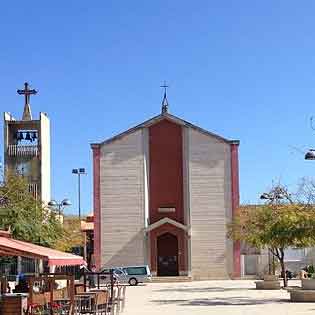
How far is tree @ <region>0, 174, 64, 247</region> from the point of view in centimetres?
3697

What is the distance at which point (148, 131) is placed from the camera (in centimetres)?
6650

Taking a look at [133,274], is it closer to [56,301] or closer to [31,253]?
[56,301]

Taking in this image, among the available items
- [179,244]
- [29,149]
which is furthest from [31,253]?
[29,149]

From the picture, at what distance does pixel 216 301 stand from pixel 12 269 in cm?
2703

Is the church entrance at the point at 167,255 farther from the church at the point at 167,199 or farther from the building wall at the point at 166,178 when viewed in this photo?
the building wall at the point at 166,178

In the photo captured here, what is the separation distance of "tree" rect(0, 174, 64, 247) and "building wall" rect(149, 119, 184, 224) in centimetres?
1632

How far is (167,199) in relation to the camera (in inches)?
2584

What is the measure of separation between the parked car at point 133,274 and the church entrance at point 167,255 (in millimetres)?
4330

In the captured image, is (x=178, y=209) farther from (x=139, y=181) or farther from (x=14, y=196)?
(x=14, y=196)

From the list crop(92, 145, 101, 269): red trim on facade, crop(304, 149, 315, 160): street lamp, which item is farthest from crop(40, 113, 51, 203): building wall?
crop(304, 149, 315, 160): street lamp

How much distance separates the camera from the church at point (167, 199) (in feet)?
211

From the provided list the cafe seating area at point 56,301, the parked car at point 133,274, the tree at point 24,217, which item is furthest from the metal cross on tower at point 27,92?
the cafe seating area at point 56,301

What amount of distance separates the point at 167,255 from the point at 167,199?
15.3 feet

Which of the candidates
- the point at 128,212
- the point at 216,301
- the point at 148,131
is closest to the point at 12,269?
the point at 128,212
